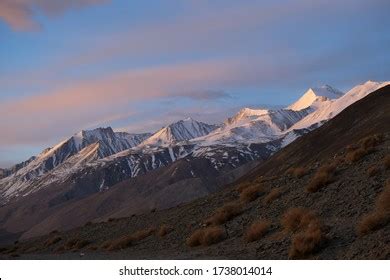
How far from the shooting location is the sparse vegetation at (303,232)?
1758 cm

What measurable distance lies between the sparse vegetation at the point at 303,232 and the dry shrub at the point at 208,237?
4.07 metres

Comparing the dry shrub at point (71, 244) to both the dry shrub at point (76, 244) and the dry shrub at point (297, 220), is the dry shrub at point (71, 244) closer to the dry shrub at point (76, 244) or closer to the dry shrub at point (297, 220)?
the dry shrub at point (76, 244)

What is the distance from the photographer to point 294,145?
342ft

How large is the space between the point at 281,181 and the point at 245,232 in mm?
9012

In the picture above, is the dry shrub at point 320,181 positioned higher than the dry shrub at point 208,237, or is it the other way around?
the dry shrub at point 320,181

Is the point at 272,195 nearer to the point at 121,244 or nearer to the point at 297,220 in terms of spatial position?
the point at 297,220

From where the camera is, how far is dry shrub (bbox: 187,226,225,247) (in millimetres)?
25516

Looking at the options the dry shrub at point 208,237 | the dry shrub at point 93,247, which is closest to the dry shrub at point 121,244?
the dry shrub at point 93,247

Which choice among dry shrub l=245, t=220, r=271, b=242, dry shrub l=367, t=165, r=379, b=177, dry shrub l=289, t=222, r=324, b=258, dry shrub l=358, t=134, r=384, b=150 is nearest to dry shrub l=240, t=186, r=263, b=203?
dry shrub l=358, t=134, r=384, b=150

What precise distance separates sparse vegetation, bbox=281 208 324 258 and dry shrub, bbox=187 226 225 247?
4069mm

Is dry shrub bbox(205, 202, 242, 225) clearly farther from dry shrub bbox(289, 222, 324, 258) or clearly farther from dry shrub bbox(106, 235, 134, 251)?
dry shrub bbox(289, 222, 324, 258)

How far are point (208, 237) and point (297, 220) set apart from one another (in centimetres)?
512

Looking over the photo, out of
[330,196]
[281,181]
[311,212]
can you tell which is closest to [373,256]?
[311,212]

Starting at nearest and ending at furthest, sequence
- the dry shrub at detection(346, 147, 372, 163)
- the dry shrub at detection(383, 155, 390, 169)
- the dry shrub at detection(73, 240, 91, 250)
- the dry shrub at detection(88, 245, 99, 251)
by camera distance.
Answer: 1. the dry shrub at detection(383, 155, 390, 169)
2. the dry shrub at detection(346, 147, 372, 163)
3. the dry shrub at detection(88, 245, 99, 251)
4. the dry shrub at detection(73, 240, 91, 250)
